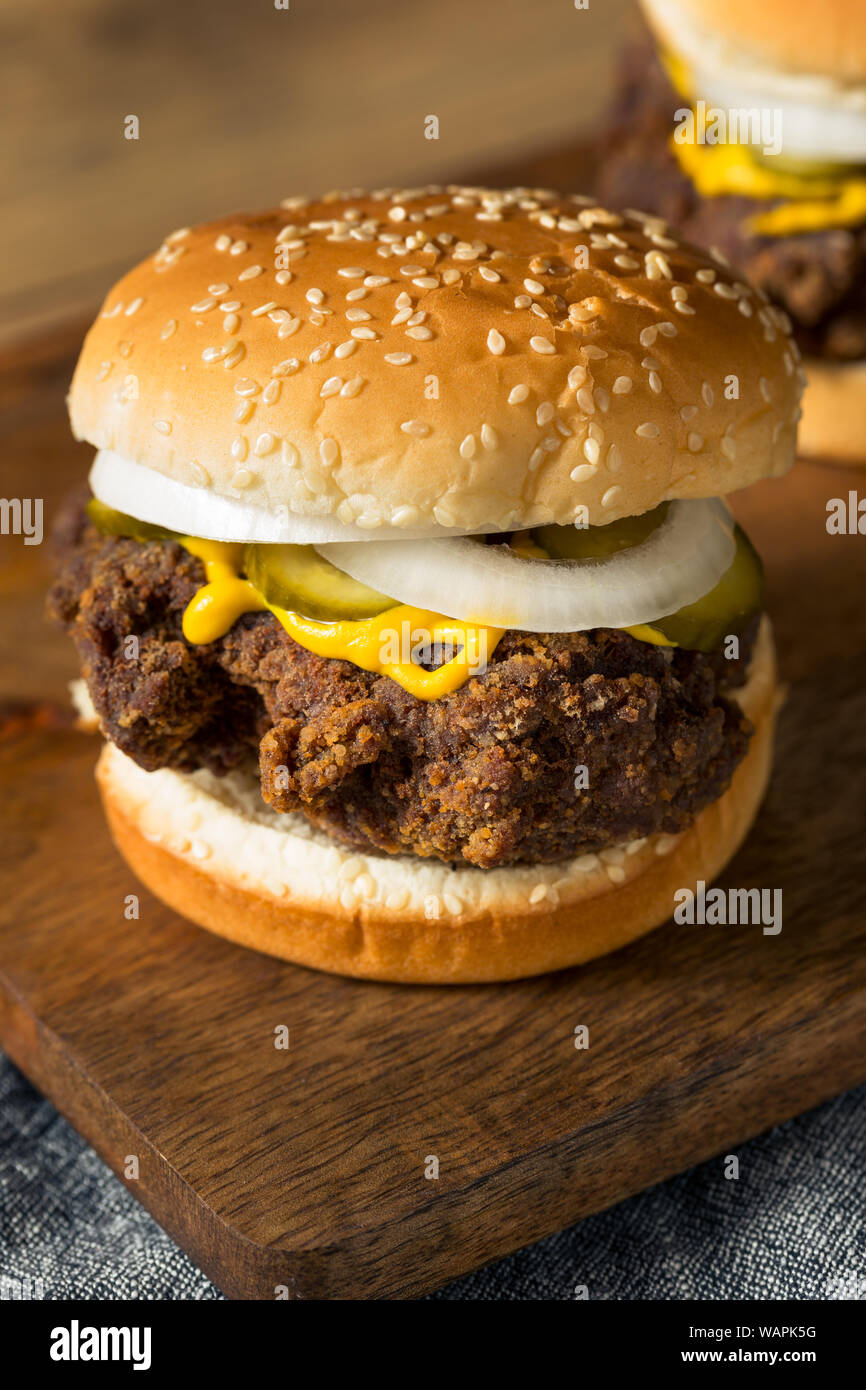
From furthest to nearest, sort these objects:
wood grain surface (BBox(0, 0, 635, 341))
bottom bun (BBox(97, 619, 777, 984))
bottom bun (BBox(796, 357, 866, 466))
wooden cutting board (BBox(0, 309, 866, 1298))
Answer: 1. wood grain surface (BBox(0, 0, 635, 341))
2. bottom bun (BBox(796, 357, 866, 466))
3. bottom bun (BBox(97, 619, 777, 984))
4. wooden cutting board (BBox(0, 309, 866, 1298))

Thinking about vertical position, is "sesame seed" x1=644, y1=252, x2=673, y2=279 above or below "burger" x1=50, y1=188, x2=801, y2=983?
above

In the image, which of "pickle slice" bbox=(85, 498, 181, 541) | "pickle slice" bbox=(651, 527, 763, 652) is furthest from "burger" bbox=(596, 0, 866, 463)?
"pickle slice" bbox=(85, 498, 181, 541)

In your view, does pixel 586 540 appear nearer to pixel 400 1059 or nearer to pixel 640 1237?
pixel 400 1059

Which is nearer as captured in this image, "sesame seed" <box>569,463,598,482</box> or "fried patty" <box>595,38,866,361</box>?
"sesame seed" <box>569,463,598,482</box>

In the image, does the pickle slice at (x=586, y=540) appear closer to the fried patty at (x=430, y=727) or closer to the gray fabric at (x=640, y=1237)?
the fried patty at (x=430, y=727)

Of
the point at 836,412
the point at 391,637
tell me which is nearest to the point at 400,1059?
the point at 391,637

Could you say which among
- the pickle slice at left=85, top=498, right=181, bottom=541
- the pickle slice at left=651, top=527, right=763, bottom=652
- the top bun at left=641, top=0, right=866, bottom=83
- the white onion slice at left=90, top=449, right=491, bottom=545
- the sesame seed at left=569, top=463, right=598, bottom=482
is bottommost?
the pickle slice at left=651, top=527, right=763, bottom=652

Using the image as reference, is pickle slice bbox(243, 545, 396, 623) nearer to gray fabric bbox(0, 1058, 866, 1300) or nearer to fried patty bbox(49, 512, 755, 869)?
fried patty bbox(49, 512, 755, 869)

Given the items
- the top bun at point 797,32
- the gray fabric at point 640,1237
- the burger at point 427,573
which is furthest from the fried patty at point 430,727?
the top bun at point 797,32
